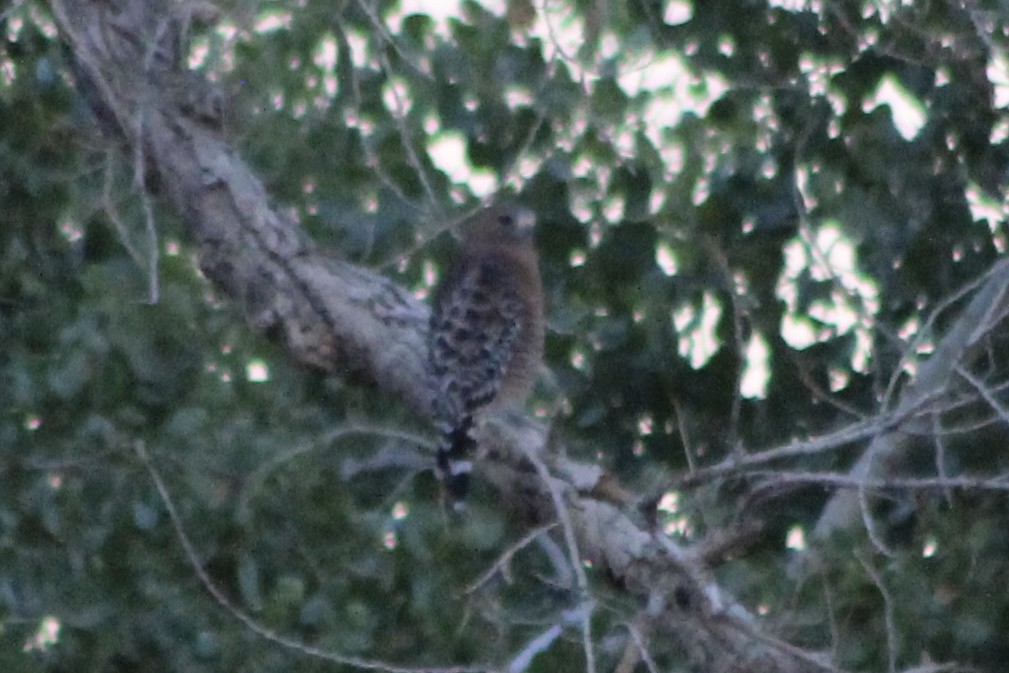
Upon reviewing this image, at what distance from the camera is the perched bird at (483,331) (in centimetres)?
437

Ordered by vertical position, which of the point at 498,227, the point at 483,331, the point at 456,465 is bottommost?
the point at 456,465

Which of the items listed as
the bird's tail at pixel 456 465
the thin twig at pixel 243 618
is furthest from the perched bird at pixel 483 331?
the thin twig at pixel 243 618

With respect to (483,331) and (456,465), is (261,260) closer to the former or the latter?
(456,465)

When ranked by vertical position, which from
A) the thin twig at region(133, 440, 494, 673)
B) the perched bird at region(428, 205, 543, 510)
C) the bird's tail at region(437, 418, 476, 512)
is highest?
the perched bird at region(428, 205, 543, 510)

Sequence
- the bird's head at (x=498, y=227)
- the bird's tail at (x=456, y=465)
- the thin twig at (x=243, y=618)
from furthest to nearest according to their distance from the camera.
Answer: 1. the bird's head at (x=498, y=227)
2. the bird's tail at (x=456, y=465)
3. the thin twig at (x=243, y=618)

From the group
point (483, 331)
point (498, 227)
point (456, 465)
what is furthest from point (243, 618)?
point (498, 227)

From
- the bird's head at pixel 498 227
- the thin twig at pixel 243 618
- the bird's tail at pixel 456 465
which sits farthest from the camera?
the bird's head at pixel 498 227

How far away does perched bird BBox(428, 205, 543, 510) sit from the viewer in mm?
4371

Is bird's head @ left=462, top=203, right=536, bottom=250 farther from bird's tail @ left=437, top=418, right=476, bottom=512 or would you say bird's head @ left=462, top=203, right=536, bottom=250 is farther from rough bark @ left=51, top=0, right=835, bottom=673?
bird's tail @ left=437, top=418, right=476, bottom=512

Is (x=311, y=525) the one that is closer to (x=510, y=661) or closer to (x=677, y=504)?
(x=510, y=661)

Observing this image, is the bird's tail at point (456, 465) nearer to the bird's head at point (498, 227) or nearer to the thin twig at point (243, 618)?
the bird's head at point (498, 227)

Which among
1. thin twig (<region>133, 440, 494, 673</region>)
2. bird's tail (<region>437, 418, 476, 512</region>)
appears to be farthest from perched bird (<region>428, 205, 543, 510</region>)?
thin twig (<region>133, 440, 494, 673</region>)

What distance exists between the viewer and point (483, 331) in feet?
17.0


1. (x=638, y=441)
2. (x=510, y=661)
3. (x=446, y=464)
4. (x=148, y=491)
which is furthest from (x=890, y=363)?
(x=148, y=491)
